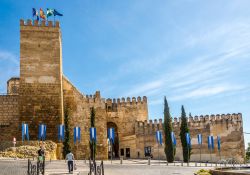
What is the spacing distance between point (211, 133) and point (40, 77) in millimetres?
18280

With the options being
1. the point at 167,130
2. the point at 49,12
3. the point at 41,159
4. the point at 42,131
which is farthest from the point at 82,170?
the point at 49,12

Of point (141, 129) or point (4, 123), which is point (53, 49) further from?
point (141, 129)

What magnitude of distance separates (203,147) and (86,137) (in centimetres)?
1204

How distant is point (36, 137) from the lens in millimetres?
34906

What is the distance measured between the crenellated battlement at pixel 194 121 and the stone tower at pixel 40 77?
10236mm

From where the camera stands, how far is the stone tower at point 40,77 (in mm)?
35438

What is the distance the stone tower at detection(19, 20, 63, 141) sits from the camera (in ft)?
116

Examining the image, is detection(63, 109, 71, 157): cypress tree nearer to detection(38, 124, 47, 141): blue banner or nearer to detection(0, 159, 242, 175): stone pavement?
detection(38, 124, 47, 141): blue banner

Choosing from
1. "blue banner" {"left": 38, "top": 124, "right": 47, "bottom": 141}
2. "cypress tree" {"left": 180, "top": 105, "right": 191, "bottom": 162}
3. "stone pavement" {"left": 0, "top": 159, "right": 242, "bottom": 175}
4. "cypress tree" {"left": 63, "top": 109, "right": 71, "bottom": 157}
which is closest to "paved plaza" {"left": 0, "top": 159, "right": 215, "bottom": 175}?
"stone pavement" {"left": 0, "top": 159, "right": 242, "bottom": 175}

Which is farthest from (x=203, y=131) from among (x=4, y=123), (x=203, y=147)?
(x=4, y=123)

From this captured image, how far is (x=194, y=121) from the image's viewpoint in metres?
41.8

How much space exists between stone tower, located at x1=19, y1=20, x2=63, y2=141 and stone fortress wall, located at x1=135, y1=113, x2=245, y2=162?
10.7m

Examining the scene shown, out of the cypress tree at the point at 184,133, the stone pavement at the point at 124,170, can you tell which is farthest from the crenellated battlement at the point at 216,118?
the stone pavement at the point at 124,170

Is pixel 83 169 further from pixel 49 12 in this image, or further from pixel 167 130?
pixel 49 12
